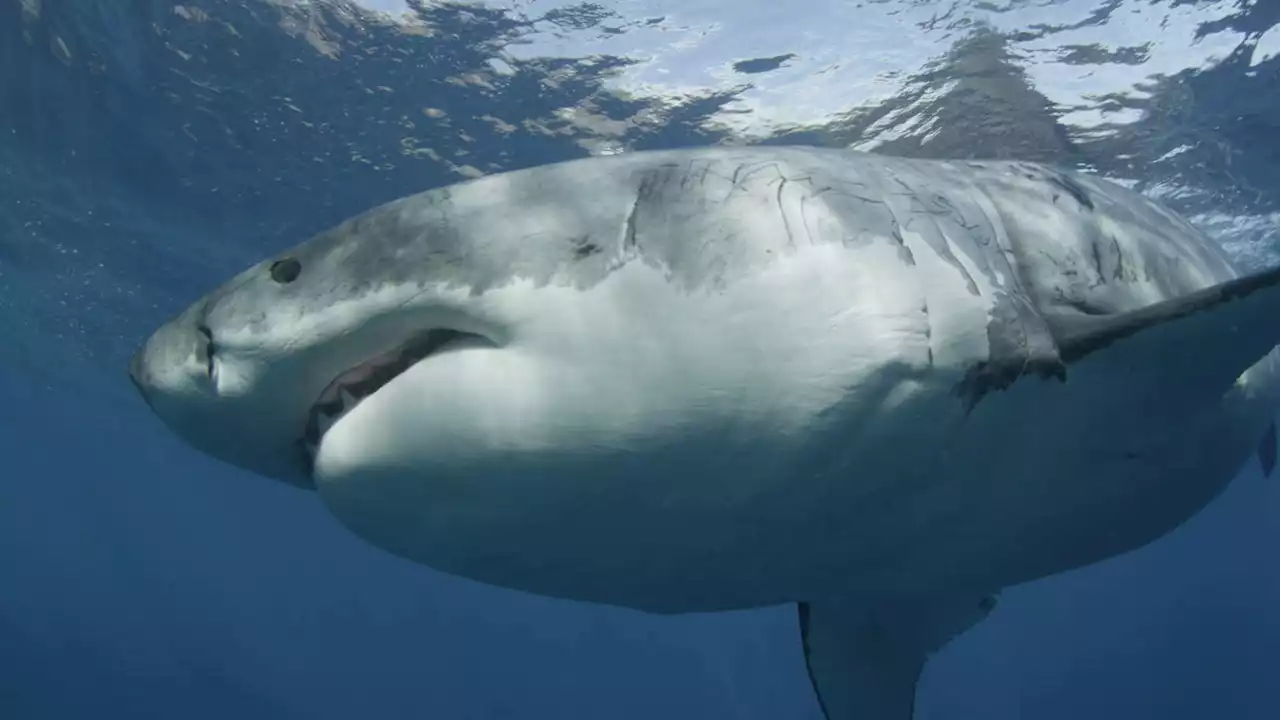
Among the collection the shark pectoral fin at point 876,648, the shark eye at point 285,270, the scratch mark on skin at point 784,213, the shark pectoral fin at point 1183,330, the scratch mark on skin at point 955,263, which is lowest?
the shark pectoral fin at point 876,648

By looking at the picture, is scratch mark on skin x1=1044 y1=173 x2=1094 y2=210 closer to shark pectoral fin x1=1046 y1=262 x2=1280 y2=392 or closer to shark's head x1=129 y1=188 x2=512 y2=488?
shark pectoral fin x1=1046 y1=262 x2=1280 y2=392

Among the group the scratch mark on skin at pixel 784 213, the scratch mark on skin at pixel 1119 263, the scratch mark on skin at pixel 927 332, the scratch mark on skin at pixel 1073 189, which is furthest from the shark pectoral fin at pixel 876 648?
the scratch mark on skin at pixel 784 213

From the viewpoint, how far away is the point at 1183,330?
97.0 inches

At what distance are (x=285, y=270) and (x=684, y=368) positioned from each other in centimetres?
101

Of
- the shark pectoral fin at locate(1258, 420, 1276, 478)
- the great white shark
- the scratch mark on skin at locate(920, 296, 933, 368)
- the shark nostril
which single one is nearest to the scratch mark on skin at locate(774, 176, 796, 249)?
the great white shark

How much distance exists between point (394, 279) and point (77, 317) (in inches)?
995

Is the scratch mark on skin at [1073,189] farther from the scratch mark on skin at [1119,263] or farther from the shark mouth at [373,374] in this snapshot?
the shark mouth at [373,374]

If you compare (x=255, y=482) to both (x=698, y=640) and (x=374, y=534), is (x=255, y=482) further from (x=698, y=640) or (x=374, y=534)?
(x=698, y=640)

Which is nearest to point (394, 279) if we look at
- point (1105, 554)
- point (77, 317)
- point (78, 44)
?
point (1105, 554)

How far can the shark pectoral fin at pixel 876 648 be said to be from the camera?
13.2ft

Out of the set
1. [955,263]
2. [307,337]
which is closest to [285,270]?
[307,337]

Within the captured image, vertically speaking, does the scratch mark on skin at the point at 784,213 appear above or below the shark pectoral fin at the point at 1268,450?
above

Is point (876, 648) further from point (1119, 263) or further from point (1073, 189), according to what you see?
point (1073, 189)

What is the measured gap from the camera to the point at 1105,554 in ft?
11.4
